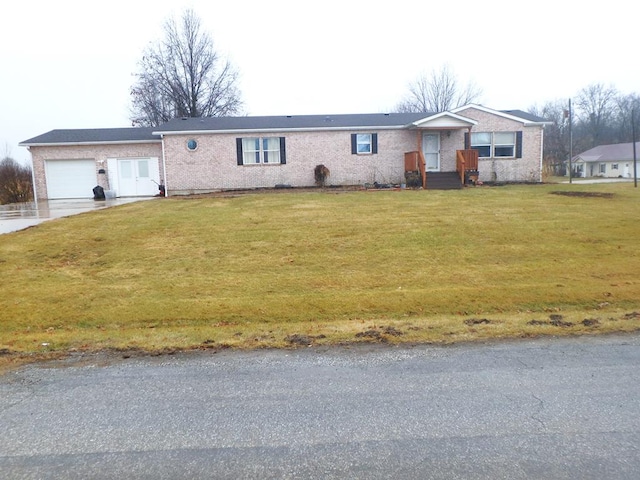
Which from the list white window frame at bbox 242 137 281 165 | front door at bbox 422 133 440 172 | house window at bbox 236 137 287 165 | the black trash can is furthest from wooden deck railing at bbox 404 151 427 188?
the black trash can

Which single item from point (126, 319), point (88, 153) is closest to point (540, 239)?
point (126, 319)

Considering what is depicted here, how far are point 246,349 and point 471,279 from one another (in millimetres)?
4518

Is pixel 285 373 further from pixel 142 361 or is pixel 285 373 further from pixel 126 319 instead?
pixel 126 319

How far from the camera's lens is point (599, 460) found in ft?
9.86

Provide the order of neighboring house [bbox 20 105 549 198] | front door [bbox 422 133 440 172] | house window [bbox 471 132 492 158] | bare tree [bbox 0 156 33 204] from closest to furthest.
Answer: neighboring house [bbox 20 105 549 198] → front door [bbox 422 133 440 172] → house window [bbox 471 132 492 158] → bare tree [bbox 0 156 33 204]

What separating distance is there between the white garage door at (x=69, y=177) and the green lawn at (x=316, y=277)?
38.8 feet

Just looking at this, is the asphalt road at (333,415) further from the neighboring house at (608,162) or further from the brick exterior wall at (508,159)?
the neighboring house at (608,162)

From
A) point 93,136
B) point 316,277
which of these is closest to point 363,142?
point 93,136

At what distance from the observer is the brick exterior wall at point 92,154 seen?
81.4 feet

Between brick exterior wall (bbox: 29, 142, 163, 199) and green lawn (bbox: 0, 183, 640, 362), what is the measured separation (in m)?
11.3

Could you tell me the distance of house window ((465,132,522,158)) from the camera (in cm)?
2441

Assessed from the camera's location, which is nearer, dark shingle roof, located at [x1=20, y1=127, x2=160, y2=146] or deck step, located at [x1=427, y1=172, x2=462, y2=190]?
deck step, located at [x1=427, y1=172, x2=462, y2=190]

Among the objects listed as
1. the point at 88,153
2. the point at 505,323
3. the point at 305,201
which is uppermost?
the point at 88,153

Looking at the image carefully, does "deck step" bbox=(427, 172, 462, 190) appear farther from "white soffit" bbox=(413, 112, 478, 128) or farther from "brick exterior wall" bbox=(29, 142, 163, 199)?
"brick exterior wall" bbox=(29, 142, 163, 199)
